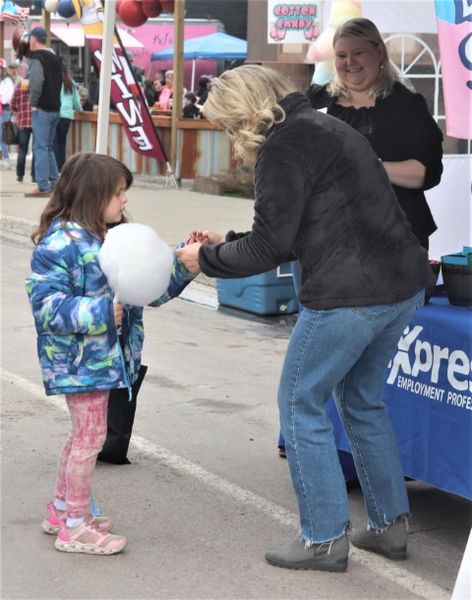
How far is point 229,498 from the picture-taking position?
15.5 feet

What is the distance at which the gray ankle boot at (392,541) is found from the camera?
13.5 feet

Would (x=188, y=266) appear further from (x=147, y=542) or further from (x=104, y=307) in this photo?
(x=147, y=542)

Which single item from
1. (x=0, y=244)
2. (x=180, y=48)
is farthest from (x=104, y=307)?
(x=180, y=48)

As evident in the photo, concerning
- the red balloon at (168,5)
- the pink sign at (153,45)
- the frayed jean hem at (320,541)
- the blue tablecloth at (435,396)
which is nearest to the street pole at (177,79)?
the red balloon at (168,5)

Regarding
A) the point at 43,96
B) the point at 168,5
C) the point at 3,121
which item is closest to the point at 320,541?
the point at 43,96

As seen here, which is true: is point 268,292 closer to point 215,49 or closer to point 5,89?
point 5,89

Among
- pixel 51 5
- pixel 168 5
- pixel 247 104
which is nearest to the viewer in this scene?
pixel 247 104

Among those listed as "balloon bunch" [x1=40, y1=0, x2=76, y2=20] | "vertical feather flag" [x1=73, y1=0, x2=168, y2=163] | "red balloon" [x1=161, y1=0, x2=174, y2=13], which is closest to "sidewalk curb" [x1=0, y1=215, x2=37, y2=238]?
"vertical feather flag" [x1=73, y1=0, x2=168, y2=163]

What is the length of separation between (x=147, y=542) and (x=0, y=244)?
8476mm

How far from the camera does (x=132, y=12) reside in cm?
1723

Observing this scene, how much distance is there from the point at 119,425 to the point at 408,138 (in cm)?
175

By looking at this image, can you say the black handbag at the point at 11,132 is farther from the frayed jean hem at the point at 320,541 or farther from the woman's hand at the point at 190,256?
the frayed jean hem at the point at 320,541

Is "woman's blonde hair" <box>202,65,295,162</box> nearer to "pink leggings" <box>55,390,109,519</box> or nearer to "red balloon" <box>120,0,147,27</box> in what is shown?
"pink leggings" <box>55,390,109,519</box>

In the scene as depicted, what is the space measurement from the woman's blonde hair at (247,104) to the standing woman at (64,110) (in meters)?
12.0
